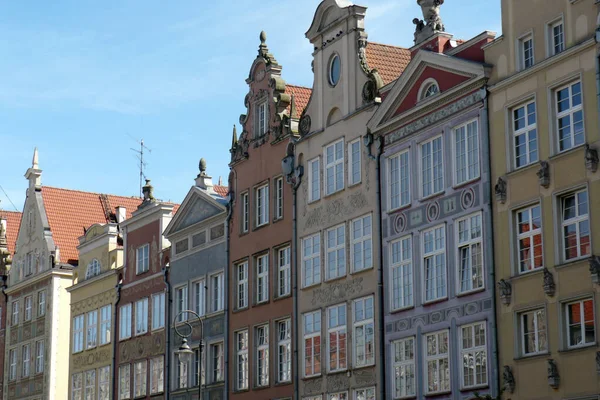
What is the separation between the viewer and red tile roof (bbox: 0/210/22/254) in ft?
227

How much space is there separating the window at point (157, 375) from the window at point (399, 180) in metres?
15.3

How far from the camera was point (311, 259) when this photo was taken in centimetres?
3944

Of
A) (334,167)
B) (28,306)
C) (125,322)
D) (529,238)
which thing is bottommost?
(529,238)

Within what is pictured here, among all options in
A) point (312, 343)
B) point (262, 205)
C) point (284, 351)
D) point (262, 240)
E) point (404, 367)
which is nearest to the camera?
point (404, 367)

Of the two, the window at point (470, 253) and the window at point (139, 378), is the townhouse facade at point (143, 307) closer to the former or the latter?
the window at point (139, 378)

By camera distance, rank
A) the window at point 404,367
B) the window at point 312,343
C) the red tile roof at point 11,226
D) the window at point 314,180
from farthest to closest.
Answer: the red tile roof at point 11,226, the window at point 314,180, the window at point 312,343, the window at point 404,367

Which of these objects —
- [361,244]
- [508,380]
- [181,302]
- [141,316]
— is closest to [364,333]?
[361,244]

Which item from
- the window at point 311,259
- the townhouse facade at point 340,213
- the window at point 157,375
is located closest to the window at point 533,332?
the townhouse facade at point 340,213

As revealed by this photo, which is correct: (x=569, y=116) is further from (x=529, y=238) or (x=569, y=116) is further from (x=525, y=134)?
(x=529, y=238)

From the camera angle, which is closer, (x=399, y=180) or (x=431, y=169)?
Answer: (x=431, y=169)

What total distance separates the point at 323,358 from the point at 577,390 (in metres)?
11.2

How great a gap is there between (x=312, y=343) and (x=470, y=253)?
7988 mm

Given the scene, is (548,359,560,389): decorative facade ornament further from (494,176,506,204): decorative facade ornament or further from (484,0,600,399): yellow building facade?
(494,176,506,204): decorative facade ornament

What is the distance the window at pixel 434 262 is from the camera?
110 ft
